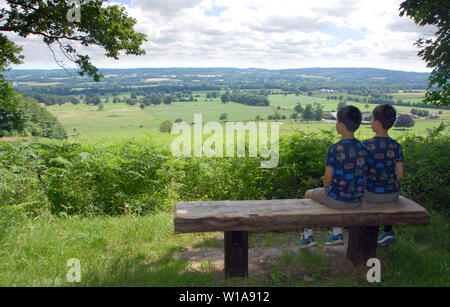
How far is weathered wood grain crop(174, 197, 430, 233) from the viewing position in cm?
365

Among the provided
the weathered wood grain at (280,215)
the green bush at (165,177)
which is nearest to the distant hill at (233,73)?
the green bush at (165,177)

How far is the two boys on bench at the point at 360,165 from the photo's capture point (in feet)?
12.9

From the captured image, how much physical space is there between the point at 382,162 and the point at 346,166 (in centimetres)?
65

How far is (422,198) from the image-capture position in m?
6.41

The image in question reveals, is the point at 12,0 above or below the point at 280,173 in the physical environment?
above

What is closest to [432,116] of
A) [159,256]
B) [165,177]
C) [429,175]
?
[429,175]

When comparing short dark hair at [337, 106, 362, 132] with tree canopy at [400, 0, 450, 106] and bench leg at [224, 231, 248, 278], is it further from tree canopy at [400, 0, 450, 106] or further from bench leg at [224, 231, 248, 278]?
tree canopy at [400, 0, 450, 106]

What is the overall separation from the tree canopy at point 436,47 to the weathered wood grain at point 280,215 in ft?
24.2

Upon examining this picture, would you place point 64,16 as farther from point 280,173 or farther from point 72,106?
point 72,106

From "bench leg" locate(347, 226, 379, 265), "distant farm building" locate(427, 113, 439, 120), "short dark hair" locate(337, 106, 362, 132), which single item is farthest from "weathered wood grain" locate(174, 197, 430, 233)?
"distant farm building" locate(427, 113, 439, 120)

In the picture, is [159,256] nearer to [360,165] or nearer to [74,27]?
[360,165]
